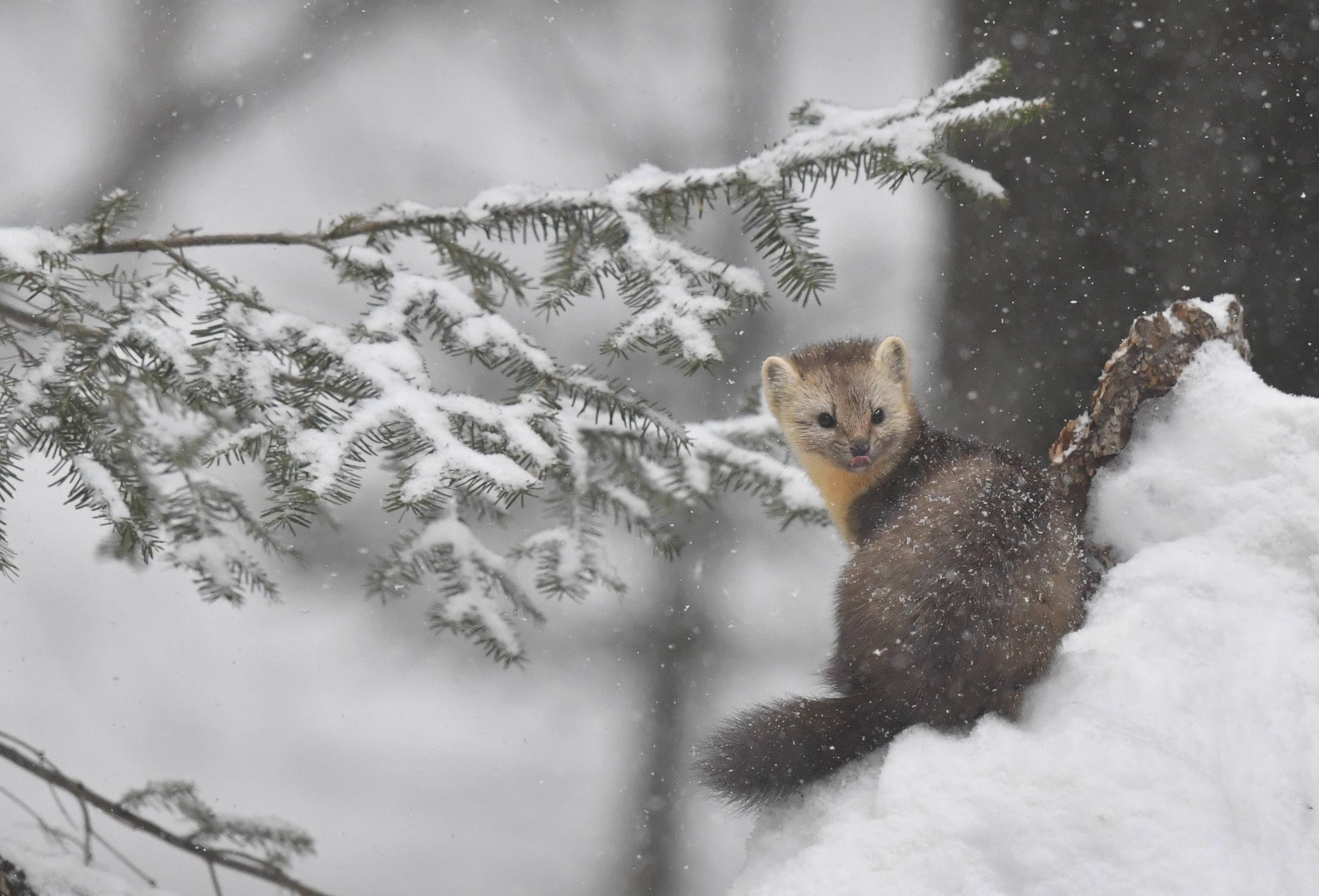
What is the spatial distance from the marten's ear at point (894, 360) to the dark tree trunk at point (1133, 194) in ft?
1.78

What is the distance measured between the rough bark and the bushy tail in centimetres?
64

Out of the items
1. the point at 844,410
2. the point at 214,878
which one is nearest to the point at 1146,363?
the point at 844,410

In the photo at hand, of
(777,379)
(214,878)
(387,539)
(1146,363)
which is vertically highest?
(387,539)

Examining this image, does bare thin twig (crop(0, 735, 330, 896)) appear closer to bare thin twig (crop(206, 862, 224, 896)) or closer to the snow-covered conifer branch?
bare thin twig (crop(206, 862, 224, 896))

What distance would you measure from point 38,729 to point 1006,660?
5397 mm

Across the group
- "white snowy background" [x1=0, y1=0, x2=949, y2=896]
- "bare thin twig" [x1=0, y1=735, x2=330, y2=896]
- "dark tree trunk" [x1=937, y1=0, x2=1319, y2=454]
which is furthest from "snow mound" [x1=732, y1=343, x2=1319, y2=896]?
"white snowy background" [x1=0, y1=0, x2=949, y2=896]

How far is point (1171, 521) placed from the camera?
60.9 inches

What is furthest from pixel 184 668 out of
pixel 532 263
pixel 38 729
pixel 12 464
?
pixel 12 464

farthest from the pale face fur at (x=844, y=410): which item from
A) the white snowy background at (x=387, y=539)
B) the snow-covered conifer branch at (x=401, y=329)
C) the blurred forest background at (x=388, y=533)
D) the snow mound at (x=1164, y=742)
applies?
the white snowy background at (x=387, y=539)

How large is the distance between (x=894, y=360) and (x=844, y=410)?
244 mm

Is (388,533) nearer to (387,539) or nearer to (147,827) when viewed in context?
(387,539)

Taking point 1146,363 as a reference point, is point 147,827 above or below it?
below

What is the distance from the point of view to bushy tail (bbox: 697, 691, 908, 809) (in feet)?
4.87

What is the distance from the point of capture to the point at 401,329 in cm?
158
